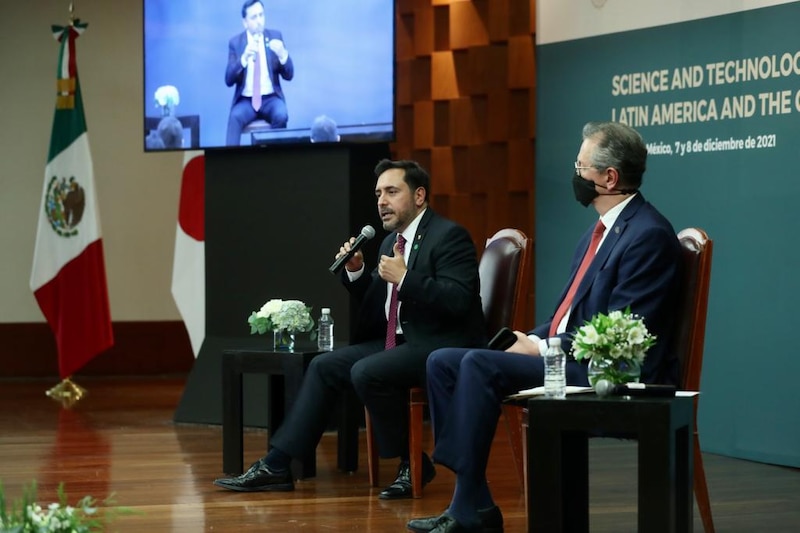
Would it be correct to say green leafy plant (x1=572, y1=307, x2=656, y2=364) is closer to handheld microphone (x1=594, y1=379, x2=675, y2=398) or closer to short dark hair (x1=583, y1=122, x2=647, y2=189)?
handheld microphone (x1=594, y1=379, x2=675, y2=398)

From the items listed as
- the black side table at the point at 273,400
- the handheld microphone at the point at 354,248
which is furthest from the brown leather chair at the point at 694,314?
the black side table at the point at 273,400

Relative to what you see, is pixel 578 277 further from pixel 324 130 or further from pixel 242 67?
pixel 242 67

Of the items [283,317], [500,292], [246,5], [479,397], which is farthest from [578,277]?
[246,5]

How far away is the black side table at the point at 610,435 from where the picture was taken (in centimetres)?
317

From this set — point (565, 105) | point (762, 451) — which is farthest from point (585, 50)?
point (762, 451)

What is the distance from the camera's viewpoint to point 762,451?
5.57 m

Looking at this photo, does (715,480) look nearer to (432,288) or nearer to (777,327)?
(777,327)

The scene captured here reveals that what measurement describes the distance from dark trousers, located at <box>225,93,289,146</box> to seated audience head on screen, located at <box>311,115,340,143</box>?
0.53 feet

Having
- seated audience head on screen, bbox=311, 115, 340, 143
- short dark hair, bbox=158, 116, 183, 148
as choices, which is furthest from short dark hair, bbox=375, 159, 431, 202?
short dark hair, bbox=158, 116, 183, 148

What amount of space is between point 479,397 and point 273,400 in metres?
1.72

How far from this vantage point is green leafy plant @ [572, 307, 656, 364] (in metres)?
3.26

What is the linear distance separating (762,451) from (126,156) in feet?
18.4

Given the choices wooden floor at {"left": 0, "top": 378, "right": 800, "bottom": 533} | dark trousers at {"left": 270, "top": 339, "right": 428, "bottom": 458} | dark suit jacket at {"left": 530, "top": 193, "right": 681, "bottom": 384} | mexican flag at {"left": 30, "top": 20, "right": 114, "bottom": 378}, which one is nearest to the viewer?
dark suit jacket at {"left": 530, "top": 193, "right": 681, "bottom": 384}

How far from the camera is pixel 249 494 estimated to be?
4.80 meters
